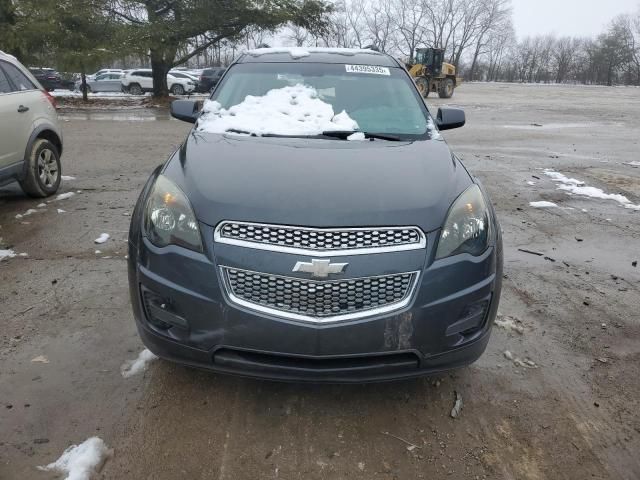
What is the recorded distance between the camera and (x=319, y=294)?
85.4 inches

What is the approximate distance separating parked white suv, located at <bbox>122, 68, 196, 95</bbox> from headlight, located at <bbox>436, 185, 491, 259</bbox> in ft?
103

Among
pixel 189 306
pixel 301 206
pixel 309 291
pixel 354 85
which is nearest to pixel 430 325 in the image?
pixel 309 291

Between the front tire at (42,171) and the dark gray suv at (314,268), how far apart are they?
4.04 meters

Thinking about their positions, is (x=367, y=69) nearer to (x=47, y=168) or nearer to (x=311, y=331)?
(x=311, y=331)

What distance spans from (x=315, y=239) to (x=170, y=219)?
722 millimetres

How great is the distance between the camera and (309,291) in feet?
7.12

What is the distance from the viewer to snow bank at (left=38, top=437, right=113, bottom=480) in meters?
2.16

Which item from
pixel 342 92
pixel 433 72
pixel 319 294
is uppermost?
pixel 433 72

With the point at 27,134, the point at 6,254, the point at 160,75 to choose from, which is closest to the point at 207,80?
the point at 160,75

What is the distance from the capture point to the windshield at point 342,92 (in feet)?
11.8

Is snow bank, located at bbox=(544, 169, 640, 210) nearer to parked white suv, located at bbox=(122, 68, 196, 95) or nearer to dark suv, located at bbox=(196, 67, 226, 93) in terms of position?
dark suv, located at bbox=(196, 67, 226, 93)

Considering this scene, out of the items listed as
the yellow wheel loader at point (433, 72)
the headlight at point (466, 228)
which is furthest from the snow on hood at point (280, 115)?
the yellow wheel loader at point (433, 72)

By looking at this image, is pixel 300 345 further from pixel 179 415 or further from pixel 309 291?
pixel 179 415

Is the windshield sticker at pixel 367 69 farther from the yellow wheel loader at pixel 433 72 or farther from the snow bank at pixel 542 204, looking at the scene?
the yellow wheel loader at pixel 433 72
